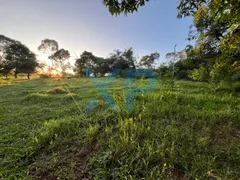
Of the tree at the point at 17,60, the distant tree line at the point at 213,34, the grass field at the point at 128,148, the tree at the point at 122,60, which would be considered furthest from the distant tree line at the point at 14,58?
the distant tree line at the point at 213,34

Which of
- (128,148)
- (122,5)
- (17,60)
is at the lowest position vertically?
(128,148)

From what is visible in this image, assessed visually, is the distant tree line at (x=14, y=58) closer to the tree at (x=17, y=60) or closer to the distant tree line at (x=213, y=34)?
the tree at (x=17, y=60)

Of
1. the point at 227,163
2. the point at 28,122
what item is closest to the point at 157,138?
the point at 227,163

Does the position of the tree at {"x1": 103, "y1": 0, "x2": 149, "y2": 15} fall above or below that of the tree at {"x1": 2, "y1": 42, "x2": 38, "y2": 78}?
→ below

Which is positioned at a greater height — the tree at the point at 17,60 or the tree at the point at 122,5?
the tree at the point at 17,60

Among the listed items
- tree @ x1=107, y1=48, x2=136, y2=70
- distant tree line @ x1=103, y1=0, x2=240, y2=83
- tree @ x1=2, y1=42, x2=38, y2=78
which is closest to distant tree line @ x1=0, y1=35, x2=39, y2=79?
tree @ x1=2, y1=42, x2=38, y2=78

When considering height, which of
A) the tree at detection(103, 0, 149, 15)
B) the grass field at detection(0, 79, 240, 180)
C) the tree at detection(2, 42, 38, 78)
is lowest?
the grass field at detection(0, 79, 240, 180)

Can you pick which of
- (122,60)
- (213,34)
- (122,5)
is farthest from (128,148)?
(122,60)

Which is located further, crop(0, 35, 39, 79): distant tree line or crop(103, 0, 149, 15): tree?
crop(0, 35, 39, 79): distant tree line

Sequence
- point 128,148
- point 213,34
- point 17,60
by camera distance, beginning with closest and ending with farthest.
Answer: point 128,148 < point 213,34 < point 17,60

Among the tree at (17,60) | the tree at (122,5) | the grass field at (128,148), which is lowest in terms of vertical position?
the grass field at (128,148)

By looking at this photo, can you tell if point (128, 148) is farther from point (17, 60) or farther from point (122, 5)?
point (17, 60)

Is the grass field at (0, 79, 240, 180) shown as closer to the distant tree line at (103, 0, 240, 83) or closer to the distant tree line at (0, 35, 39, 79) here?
the distant tree line at (103, 0, 240, 83)

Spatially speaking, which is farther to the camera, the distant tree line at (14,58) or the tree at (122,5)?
the distant tree line at (14,58)
